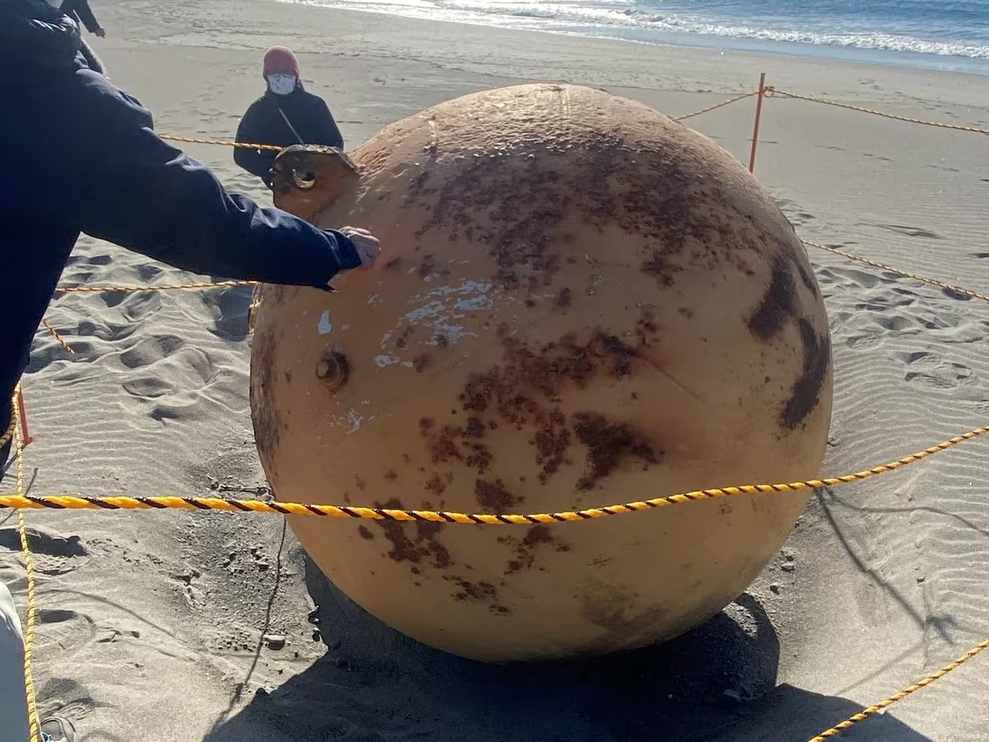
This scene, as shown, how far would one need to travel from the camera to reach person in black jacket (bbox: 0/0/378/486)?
1837mm

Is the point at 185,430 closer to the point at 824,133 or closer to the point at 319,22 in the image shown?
the point at 824,133

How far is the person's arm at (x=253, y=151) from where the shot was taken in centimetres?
674

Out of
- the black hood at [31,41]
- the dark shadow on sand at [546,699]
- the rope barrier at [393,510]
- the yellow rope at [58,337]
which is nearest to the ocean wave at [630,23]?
the yellow rope at [58,337]

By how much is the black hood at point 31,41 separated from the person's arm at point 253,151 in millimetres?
4831

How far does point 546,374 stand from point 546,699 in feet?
3.85

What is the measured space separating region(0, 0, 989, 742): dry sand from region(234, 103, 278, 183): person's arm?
3.75 ft

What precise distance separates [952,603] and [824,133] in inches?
405

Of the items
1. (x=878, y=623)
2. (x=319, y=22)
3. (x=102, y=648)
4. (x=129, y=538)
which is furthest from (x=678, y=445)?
(x=319, y=22)

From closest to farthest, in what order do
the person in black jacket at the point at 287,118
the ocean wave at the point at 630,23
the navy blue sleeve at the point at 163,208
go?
the navy blue sleeve at the point at 163,208 < the person in black jacket at the point at 287,118 < the ocean wave at the point at 630,23

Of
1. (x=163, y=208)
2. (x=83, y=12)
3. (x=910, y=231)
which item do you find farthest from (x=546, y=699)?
(x=83, y=12)

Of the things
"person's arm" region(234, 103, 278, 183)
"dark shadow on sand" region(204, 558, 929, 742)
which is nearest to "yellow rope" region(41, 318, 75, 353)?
"person's arm" region(234, 103, 278, 183)

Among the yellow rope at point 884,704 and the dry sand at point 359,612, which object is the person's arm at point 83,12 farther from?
the yellow rope at point 884,704

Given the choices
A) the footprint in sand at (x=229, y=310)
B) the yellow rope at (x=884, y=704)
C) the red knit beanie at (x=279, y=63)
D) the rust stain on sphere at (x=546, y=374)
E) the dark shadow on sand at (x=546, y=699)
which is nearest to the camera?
the rust stain on sphere at (x=546, y=374)

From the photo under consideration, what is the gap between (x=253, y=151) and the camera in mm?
6918
